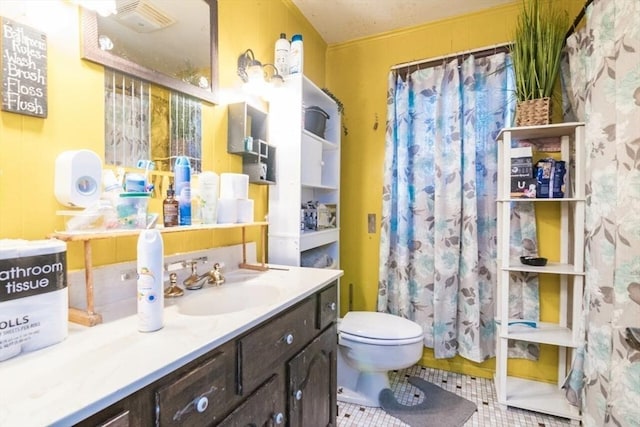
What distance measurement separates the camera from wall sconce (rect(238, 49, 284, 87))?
149 cm

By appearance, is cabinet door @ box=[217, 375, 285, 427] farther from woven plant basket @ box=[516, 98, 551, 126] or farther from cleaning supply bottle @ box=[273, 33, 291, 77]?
woven plant basket @ box=[516, 98, 551, 126]

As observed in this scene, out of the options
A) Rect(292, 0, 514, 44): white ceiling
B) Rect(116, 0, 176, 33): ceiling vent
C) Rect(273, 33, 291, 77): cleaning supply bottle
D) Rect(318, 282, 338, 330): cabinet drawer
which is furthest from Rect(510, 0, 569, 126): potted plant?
Rect(116, 0, 176, 33): ceiling vent

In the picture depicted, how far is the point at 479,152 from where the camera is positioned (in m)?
1.94

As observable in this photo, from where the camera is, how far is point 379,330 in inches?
64.4

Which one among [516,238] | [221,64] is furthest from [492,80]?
[221,64]

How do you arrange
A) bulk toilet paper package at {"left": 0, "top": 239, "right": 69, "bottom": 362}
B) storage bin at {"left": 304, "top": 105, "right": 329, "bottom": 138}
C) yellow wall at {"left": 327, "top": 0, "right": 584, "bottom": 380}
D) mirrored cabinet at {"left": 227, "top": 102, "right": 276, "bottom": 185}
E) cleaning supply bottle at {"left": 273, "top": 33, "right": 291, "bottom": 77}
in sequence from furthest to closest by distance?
yellow wall at {"left": 327, "top": 0, "right": 584, "bottom": 380}, storage bin at {"left": 304, "top": 105, "right": 329, "bottom": 138}, cleaning supply bottle at {"left": 273, "top": 33, "right": 291, "bottom": 77}, mirrored cabinet at {"left": 227, "top": 102, "right": 276, "bottom": 185}, bulk toilet paper package at {"left": 0, "top": 239, "right": 69, "bottom": 362}

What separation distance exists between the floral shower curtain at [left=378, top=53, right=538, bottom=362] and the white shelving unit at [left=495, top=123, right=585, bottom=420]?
13cm

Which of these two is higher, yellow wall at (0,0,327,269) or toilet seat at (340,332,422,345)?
yellow wall at (0,0,327,269)

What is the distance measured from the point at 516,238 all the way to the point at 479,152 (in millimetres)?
570

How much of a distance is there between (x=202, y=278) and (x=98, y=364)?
615mm

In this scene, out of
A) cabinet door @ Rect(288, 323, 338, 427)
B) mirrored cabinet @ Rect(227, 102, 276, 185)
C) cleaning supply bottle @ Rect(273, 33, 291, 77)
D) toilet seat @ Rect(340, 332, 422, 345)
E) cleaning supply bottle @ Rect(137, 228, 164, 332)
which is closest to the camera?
cleaning supply bottle @ Rect(137, 228, 164, 332)

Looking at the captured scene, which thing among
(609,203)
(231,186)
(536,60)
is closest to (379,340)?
(231,186)

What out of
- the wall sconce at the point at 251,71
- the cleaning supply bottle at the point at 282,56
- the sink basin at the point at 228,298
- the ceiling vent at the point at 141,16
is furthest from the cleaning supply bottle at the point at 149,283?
the cleaning supply bottle at the point at 282,56

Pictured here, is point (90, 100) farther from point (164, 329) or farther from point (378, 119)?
point (378, 119)
